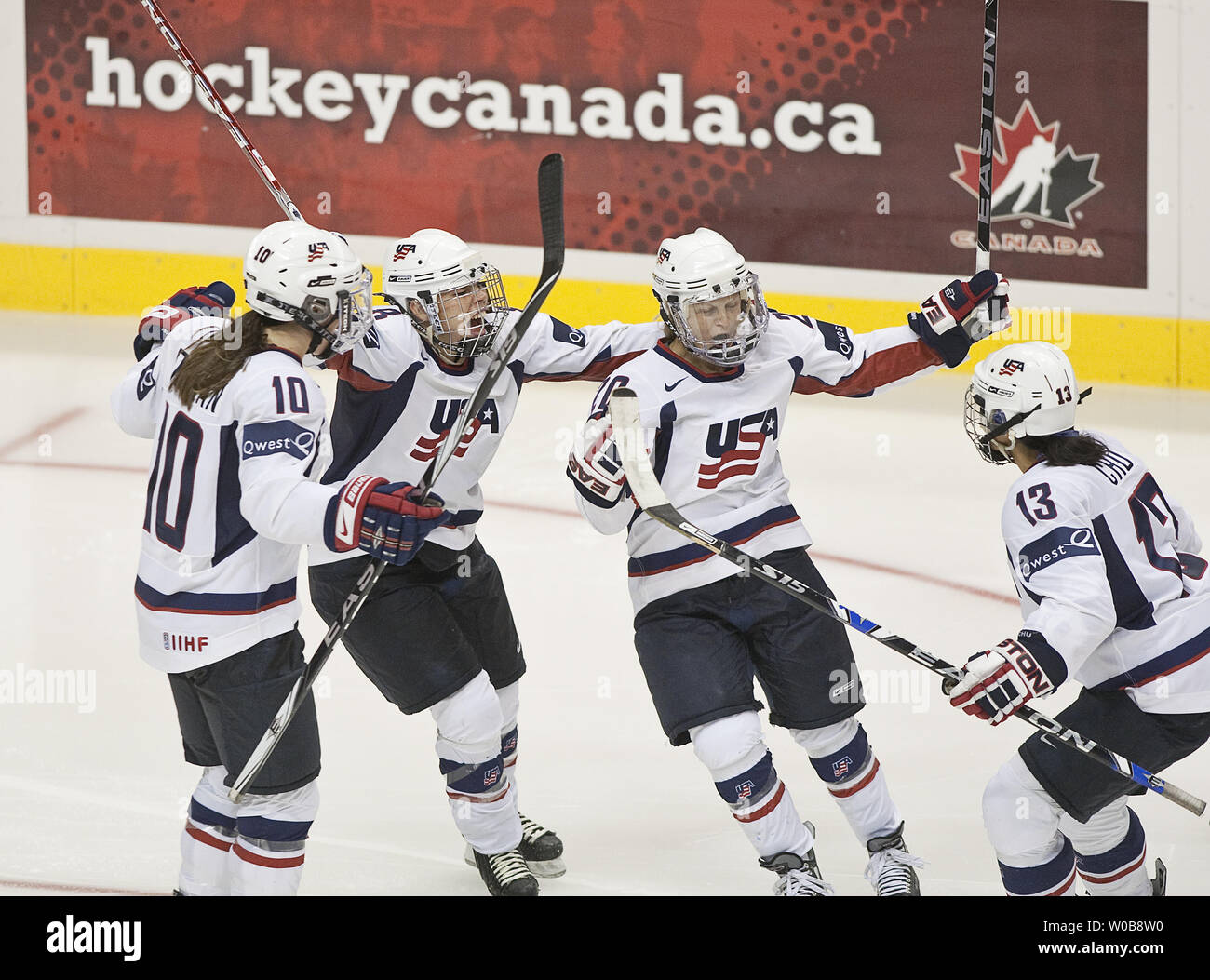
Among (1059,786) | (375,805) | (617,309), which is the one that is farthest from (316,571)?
(617,309)

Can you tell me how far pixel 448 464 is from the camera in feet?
12.4

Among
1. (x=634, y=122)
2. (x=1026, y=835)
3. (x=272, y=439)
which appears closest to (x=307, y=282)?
(x=272, y=439)

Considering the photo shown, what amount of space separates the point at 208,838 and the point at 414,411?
0.94 m

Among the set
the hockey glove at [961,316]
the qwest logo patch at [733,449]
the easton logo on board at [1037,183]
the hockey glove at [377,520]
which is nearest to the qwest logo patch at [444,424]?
the qwest logo patch at [733,449]

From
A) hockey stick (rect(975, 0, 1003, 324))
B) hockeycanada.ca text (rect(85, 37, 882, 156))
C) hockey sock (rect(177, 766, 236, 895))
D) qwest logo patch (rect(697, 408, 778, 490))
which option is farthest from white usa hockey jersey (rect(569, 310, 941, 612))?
hockeycanada.ca text (rect(85, 37, 882, 156))

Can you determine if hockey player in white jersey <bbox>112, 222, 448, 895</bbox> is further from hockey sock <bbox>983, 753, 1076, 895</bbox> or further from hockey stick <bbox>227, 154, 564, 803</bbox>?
hockey sock <bbox>983, 753, 1076, 895</bbox>

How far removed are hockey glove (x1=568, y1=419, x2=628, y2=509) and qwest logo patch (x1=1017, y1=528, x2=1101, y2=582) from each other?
779 mm

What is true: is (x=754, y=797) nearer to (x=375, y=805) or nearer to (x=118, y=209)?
(x=375, y=805)

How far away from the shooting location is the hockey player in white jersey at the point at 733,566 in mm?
3594

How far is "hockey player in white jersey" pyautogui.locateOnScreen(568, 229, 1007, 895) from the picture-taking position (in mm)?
3594

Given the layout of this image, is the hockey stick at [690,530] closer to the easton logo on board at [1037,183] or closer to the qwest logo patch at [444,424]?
the qwest logo patch at [444,424]

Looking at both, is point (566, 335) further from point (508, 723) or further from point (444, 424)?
point (508, 723)

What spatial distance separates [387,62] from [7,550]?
9.96 feet

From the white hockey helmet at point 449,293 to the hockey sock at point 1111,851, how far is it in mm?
1464
